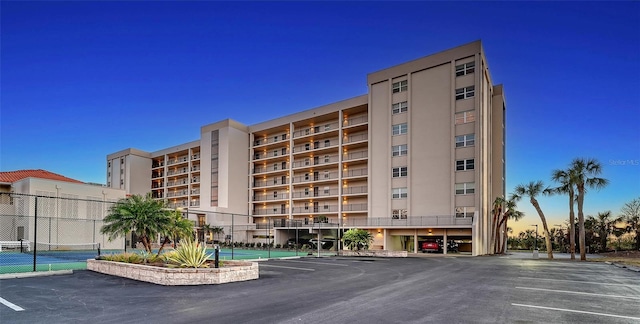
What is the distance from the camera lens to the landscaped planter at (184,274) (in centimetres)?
1312

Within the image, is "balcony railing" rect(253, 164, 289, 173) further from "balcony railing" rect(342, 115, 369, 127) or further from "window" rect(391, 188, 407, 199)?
"window" rect(391, 188, 407, 199)

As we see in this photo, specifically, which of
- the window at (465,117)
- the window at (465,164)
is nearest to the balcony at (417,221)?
the window at (465,164)

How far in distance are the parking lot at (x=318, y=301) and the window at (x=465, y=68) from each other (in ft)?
110


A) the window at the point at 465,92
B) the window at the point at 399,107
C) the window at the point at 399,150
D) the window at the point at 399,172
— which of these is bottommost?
the window at the point at 399,172

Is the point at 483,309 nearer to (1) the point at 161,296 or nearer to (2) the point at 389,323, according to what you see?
(2) the point at 389,323

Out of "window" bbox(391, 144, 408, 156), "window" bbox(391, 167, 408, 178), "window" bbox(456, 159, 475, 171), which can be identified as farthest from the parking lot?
"window" bbox(391, 144, 408, 156)

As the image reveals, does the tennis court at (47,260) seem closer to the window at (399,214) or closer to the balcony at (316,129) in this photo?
the window at (399,214)

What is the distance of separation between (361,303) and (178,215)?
1223 cm

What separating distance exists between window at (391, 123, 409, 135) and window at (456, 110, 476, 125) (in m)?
6.35

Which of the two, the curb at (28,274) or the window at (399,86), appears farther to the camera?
the window at (399,86)

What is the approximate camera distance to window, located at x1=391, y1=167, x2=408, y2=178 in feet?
157

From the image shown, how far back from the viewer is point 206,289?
40.4 ft

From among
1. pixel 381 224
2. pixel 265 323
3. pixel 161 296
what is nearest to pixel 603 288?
pixel 265 323

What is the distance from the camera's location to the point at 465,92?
4416 centimetres
